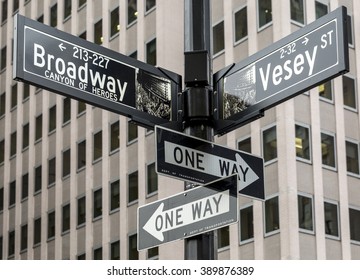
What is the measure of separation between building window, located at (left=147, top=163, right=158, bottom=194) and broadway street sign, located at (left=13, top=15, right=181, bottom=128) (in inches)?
1355

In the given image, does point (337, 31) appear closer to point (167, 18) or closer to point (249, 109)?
point (249, 109)

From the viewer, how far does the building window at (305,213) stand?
1474 inches

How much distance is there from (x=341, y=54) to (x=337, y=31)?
0.81 feet

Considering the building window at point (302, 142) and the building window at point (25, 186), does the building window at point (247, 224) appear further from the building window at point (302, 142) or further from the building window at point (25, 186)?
the building window at point (25, 186)

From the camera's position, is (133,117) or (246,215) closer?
(133,117)

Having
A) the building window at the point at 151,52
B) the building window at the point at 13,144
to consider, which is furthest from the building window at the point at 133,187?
Answer: the building window at the point at 13,144

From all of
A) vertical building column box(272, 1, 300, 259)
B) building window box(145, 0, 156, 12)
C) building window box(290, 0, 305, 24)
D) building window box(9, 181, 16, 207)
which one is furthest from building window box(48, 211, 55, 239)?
building window box(290, 0, 305, 24)

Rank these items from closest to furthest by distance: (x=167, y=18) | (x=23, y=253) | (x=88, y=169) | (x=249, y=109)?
(x=249, y=109) → (x=167, y=18) → (x=88, y=169) → (x=23, y=253)

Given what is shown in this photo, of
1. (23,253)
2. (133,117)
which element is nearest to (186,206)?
(133,117)

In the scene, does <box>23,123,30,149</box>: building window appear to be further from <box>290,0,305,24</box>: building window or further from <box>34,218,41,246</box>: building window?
<box>290,0,305,24</box>: building window

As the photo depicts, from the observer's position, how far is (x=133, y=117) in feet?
29.3

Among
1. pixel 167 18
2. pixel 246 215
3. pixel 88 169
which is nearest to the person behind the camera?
pixel 246 215

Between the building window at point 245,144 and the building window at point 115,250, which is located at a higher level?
the building window at point 245,144

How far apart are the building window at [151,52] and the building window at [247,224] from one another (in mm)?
10019
